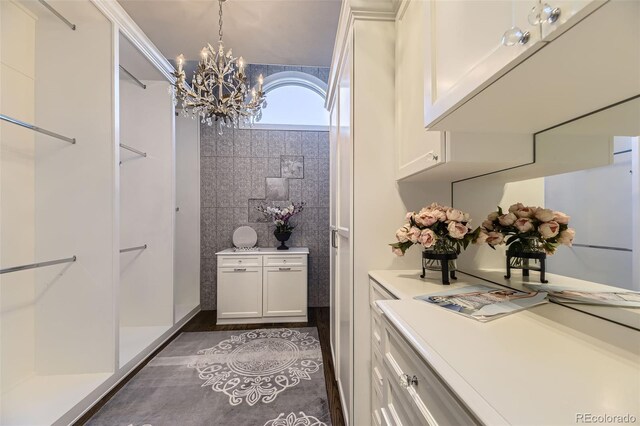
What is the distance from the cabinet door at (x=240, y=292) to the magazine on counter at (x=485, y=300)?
2442 millimetres

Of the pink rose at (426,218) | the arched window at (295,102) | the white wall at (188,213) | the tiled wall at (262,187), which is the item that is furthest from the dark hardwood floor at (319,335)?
the arched window at (295,102)

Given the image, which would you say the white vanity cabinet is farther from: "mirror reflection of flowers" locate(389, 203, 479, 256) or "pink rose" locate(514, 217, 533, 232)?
"pink rose" locate(514, 217, 533, 232)

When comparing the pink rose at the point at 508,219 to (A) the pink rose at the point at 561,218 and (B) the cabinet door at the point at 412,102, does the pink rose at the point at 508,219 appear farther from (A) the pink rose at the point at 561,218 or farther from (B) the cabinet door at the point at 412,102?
(B) the cabinet door at the point at 412,102

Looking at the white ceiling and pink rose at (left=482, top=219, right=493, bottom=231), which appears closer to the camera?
pink rose at (left=482, top=219, right=493, bottom=231)

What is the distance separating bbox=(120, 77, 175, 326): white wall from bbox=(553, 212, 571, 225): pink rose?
3.06 metres

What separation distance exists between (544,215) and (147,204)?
3.18m

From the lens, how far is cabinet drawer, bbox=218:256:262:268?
9.95 feet

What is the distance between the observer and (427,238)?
111 cm

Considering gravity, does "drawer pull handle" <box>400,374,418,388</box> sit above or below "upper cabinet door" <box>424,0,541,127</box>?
below

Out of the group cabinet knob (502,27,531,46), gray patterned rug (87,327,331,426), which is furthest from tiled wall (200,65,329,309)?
cabinet knob (502,27,531,46)

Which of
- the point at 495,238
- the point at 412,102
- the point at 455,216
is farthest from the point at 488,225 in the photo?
the point at 412,102

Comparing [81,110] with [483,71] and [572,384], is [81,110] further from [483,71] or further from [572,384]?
[572,384]

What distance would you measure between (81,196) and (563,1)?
2604 mm

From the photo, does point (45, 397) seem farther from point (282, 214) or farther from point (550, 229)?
point (550, 229)
